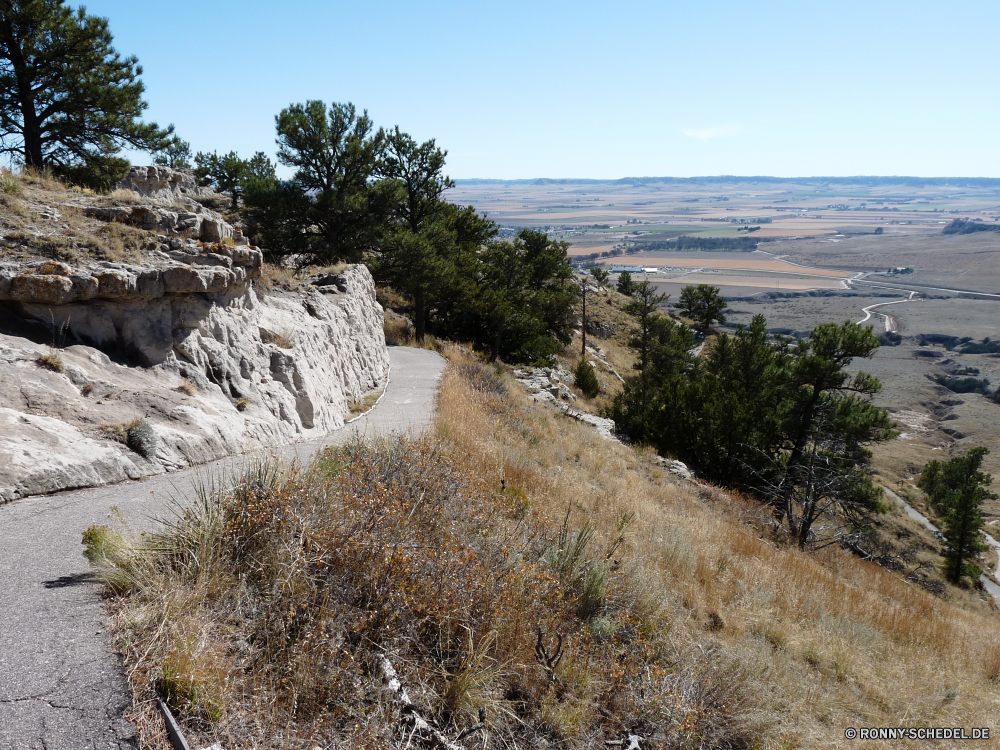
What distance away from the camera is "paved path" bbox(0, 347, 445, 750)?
97.2 inches

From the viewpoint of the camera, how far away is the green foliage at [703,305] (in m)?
60.2

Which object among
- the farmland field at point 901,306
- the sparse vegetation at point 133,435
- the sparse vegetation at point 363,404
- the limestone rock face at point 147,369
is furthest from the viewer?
the farmland field at point 901,306

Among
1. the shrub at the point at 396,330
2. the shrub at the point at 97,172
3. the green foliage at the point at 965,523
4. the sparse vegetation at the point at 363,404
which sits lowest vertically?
the green foliage at the point at 965,523

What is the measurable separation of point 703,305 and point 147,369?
61353 mm

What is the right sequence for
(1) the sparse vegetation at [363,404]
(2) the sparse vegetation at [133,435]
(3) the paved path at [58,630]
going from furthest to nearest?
(1) the sparse vegetation at [363,404], (2) the sparse vegetation at [133,435], (3) the paved path at [58,630]

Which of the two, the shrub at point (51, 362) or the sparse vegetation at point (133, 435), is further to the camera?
the shrub at point (51, 362)

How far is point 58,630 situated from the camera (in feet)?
9.86

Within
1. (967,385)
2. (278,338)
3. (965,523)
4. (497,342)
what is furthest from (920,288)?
(278,338)

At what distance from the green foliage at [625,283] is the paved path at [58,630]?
2493 inches

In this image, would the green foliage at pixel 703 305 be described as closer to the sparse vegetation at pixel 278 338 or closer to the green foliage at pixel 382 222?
the green foliage at pixel 382 222

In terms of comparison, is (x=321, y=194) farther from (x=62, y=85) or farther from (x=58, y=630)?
(x=58, y=630)

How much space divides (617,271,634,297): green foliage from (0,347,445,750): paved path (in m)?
63.3

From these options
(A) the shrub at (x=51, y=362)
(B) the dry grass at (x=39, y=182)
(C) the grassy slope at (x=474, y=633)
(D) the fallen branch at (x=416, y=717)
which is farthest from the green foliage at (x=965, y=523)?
(B) the dry grass at (x=39, y=182)

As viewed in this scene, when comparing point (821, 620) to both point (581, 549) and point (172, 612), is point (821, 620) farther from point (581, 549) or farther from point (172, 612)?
point (172, 612)
